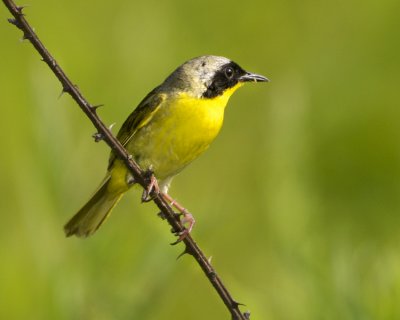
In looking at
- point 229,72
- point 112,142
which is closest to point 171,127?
point 229,72

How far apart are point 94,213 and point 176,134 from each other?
53 cm

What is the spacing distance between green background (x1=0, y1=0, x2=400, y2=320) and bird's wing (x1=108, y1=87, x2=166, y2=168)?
0.66 ft

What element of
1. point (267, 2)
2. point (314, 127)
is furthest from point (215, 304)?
point (267, 2)

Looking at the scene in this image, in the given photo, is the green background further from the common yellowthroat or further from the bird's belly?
the bird's belly

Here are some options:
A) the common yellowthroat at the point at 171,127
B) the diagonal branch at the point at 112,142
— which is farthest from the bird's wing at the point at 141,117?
the diagonal branch at the point at 112,142

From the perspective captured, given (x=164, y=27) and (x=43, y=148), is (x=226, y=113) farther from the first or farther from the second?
(x=43, y=148)

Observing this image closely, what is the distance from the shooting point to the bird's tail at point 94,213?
14.5 feet

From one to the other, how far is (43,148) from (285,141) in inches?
40.8

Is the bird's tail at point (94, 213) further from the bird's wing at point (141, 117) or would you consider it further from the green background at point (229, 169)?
the bird's wing at point (141, 117)

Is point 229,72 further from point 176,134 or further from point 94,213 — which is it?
point 94,213

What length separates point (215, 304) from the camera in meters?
5.74

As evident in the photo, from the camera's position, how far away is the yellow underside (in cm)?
452

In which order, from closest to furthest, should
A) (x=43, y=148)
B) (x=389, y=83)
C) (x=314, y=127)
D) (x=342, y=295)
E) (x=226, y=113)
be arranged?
1. (x=342, y=295)
2. (x=43, y=148)
3. (x=314, y=127)
4. (x=389, y=83)
5. (x=226, y=113)

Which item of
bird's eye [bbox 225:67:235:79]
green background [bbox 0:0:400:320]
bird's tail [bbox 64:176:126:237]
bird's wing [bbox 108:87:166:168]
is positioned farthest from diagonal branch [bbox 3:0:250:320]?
bird's eye [bbox 225:67:235:79]
